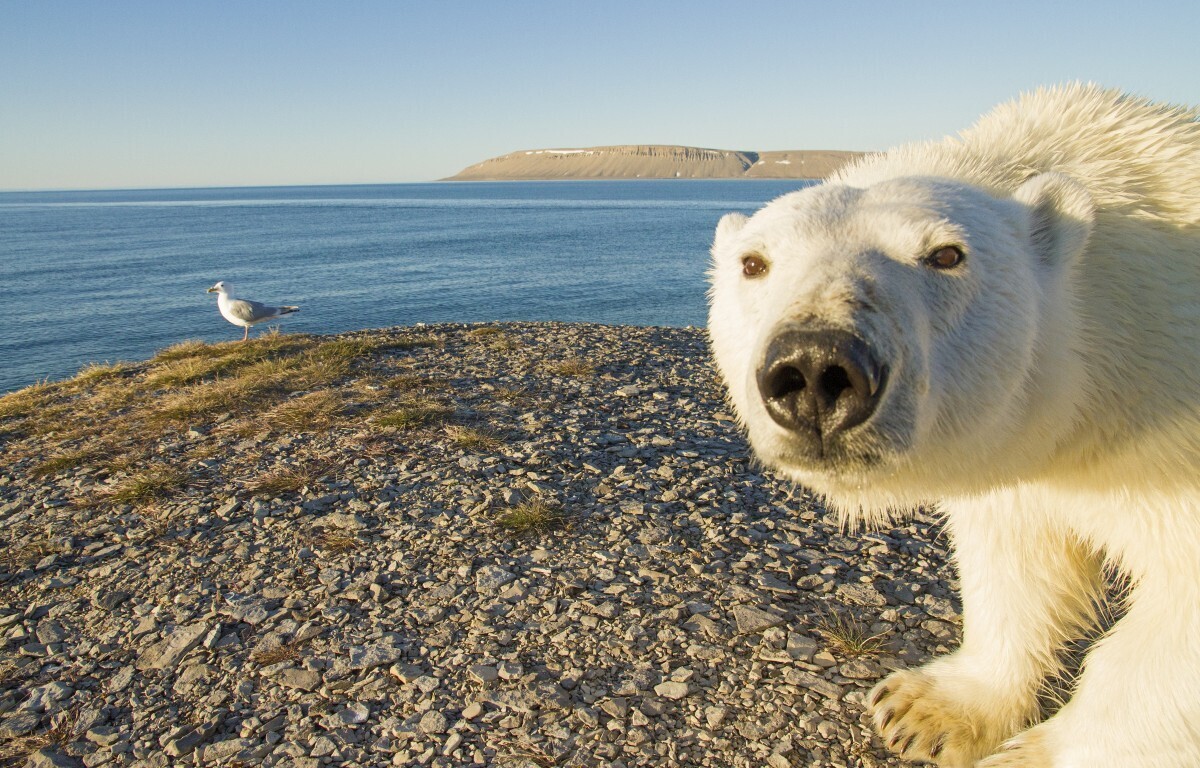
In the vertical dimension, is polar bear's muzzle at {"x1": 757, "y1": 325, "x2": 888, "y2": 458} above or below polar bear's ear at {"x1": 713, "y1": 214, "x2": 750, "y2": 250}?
below

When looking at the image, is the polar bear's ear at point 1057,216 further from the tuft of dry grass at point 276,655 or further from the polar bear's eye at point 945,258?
the tuft of dry grass at point 276,655

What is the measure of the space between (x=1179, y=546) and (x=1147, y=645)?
33 cm

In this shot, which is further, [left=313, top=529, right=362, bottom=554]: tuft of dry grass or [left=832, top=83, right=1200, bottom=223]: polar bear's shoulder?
[left=313, top=529, right=362, bottom=554]: tuft of dry grass

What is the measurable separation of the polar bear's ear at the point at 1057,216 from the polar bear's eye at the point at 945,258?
412 millimetres

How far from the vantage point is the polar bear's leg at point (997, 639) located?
2898 mm

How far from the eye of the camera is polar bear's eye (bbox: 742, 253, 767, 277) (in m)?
2.50

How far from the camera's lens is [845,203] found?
2.45 m

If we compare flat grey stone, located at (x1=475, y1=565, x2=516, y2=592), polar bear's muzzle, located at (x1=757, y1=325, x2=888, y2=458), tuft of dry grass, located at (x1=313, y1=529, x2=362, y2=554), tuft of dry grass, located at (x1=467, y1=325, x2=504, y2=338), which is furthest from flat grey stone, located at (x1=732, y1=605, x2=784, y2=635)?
tuft of dry grass, located at (x1=467, y1=325, x2=504, y2=338)

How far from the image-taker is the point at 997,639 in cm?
305

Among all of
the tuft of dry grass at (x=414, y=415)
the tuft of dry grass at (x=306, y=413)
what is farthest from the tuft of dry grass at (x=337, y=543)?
→ the tuft of dry grass at (x=306, y=413)

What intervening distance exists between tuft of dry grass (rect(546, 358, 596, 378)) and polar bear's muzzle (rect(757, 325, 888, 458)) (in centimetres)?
622

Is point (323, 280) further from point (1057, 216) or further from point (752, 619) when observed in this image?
point (1057, 216)

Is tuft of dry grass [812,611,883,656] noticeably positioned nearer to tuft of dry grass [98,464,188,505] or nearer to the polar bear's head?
the polar bear's head

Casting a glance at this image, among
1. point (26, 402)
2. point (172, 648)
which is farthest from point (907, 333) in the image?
point (26, 402)
